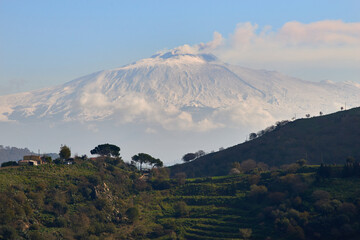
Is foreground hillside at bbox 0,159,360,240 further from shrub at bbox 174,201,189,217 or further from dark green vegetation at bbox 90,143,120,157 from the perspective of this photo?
dark green vegetation at bbox 90,143,120,157

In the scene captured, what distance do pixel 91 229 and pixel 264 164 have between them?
76.8 meters

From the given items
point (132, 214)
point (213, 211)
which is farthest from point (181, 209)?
point (132, 214)

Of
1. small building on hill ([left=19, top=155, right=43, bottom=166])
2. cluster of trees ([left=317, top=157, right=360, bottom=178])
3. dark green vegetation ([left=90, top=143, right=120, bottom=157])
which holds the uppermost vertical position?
dark green vegetation ([left=90, top=143, right=120, bottom=157])

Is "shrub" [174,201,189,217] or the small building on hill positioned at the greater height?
the small building on hill

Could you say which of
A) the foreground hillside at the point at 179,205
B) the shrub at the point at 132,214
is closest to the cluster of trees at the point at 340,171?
the foreground hillside at the point at 179,205

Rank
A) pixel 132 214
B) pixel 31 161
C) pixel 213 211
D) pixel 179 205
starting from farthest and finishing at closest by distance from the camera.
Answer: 1. pixel 31 161
2. pixel 179 205
3. pixel 213 211
4. pixel 132 214

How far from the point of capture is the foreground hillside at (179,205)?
115125 mm

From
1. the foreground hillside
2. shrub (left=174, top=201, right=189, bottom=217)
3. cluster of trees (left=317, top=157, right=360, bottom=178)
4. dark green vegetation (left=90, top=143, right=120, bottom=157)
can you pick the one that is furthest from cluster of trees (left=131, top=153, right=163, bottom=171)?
cluster of trees (left=317, top=157, right=360, bottom=178)

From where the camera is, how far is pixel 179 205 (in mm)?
138375

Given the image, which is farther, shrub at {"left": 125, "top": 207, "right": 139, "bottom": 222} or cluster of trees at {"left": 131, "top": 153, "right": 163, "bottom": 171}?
cluster of trees at {"left": 131, "top": 153, "right": 163, "bottom": 171}

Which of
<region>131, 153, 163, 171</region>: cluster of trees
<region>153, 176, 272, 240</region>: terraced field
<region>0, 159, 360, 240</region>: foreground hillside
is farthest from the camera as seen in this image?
<region>131, 153, 163, 171</region>: cluster of trees

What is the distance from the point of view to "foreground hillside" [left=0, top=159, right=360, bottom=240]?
115 meters

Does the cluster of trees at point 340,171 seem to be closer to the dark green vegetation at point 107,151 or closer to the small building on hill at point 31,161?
the dark green vegetation at point 107,151

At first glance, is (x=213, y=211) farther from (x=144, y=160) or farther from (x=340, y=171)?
(x=144, y=160)
